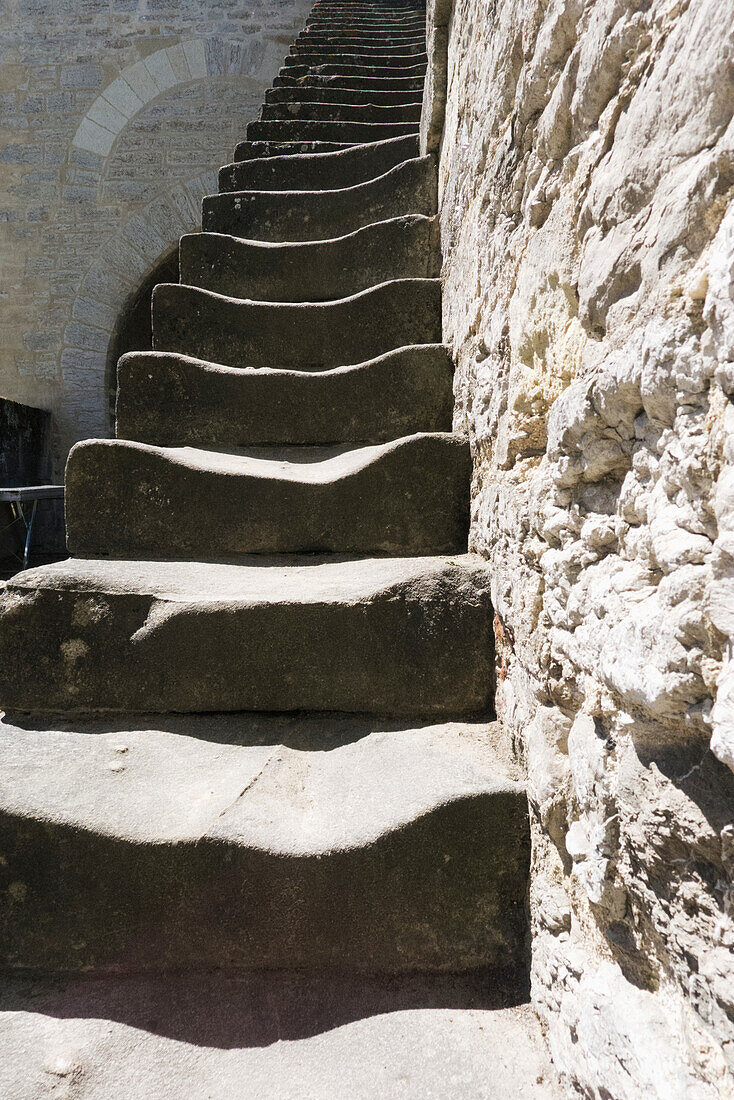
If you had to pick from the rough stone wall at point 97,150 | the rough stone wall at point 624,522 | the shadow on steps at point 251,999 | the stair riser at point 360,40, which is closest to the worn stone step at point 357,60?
the stair riser at point 360,40

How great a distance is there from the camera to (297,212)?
2.55 m

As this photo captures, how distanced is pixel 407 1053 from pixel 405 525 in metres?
1.03

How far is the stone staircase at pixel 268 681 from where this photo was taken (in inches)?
40.9

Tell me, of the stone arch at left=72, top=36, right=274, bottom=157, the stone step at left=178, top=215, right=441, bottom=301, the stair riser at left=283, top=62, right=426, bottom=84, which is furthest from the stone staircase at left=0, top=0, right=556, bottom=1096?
the stone arch at left=72, top=36, right=274, bottom=157

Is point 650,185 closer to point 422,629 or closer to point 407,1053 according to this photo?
point 422,629

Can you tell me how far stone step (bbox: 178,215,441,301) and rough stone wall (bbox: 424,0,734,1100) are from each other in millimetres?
1125

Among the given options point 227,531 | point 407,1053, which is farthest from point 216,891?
point 227,531

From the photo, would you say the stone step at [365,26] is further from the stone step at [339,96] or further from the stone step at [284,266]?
the stone step at [284,266]

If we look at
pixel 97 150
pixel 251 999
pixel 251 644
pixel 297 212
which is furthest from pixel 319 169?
pixel 97 150

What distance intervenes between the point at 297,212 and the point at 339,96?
1399 millimetres

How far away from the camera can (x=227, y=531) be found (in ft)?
5.38

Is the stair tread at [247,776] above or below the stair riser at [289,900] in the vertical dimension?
above

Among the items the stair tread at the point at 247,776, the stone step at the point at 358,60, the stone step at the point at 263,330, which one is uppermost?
the stone step at the point at 358,60

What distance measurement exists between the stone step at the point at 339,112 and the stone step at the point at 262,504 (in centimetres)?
251
